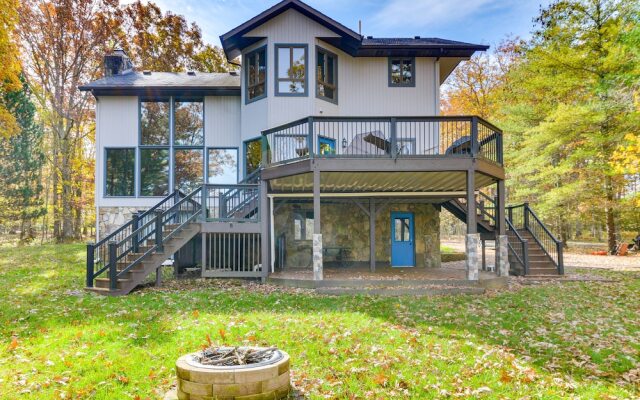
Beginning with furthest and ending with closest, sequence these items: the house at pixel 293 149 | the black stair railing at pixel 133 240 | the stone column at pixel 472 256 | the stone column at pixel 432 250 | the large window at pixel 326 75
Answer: the stone column at pixel 432 250
the large window at pixel 326 75
the house at pixel 293 149
the stone column at pixel 472 256
the black stair railing at pixel 133 240

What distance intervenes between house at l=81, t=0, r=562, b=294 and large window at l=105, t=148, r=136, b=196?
0.04 metres

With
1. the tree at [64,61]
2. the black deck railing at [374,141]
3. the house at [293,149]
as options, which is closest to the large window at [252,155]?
the house at [293,149]

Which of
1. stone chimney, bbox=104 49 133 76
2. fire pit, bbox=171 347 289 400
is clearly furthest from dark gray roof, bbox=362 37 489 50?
fire pit, bbox=171 347 289 400

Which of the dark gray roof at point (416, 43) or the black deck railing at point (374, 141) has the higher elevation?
the dark gray roof at point (416, 43)

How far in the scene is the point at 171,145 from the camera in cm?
1531

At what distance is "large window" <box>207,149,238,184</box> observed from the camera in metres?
15.2

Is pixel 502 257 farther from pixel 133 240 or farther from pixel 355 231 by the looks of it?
pixel 133 240

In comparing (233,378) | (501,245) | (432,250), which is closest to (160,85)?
(432,250)

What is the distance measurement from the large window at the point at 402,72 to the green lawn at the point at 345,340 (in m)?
8.17

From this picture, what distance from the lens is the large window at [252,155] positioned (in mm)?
14562

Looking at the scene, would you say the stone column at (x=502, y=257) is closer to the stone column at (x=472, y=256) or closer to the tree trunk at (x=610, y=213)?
the stone column at (x=472, y=256)

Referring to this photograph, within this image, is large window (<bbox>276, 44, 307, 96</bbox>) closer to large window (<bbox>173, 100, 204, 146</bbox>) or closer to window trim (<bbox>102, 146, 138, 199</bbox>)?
large window (<bbox>173, 100, 204, 146</bbox>)

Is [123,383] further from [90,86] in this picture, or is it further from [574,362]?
[90,86]

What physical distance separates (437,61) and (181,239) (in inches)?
411
